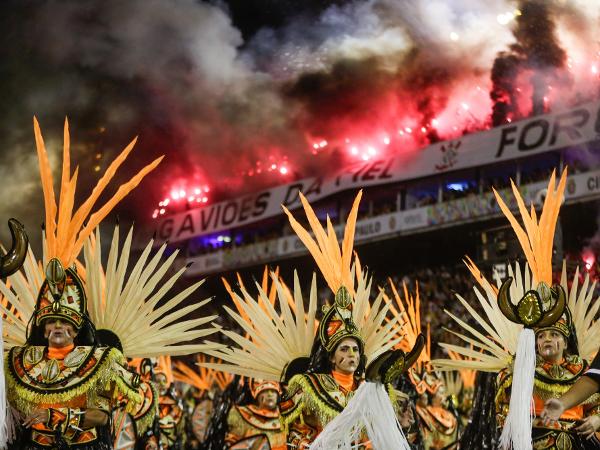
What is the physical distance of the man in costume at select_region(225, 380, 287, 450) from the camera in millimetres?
9734

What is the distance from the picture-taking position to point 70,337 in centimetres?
627

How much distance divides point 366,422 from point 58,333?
2110mm

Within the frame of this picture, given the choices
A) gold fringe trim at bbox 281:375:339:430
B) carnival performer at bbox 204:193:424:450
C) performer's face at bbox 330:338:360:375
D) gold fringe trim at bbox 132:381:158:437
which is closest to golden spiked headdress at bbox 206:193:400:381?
carnival performer at bbox 204:193:424:450

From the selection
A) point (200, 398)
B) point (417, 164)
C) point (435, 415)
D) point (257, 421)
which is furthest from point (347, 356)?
point (417, 164)

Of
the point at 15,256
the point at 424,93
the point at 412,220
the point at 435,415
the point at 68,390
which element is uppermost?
the point at 424,93

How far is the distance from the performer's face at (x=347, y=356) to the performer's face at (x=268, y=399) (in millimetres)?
3076

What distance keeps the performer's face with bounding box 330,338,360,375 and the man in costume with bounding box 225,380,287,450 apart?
2795mm

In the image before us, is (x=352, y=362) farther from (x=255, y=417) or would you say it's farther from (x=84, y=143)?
(x=84, y=143)

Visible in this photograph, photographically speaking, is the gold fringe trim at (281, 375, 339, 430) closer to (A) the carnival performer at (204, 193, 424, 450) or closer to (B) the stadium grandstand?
(A) the carnival performer at (204, 193, 424, 450)

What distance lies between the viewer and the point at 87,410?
610 centimetres

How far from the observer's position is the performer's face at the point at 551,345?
22.7 ft

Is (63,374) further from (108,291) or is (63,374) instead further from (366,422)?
(366,422)

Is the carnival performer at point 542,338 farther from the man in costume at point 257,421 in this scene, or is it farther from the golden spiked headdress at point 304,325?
the man in costume at point 257,421

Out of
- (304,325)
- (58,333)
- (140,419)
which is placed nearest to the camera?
(58,333)
